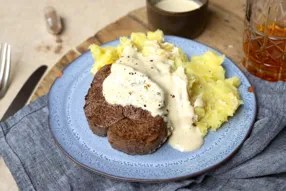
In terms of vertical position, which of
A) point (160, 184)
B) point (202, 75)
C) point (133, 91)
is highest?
point (133, 91)

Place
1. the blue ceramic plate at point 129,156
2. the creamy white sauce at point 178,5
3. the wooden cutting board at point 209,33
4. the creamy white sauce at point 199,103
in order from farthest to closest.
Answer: the creamy white sauce at point 178,5 → the wooden cutting board at point 209,33 → the creamy white sauce at point 199,103 → the blue ceramic plate at point 129,156

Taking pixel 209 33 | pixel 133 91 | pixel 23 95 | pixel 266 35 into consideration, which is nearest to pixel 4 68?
pixel 23 95

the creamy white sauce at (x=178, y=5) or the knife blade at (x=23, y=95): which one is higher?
the creamy white sauce at (x=178, y=5)

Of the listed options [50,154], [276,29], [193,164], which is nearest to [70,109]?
[50,154]

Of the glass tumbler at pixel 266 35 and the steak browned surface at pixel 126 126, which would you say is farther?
the glass tumbler at pixel 266 35

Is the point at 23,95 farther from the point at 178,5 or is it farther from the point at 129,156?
the point at 178,5

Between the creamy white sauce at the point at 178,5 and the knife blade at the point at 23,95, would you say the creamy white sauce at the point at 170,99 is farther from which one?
the creamy white sauce at the point at 178,5

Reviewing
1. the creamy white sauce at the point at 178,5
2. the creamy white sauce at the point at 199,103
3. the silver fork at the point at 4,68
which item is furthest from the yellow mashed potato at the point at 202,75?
the silver fork at the point at 4,68
